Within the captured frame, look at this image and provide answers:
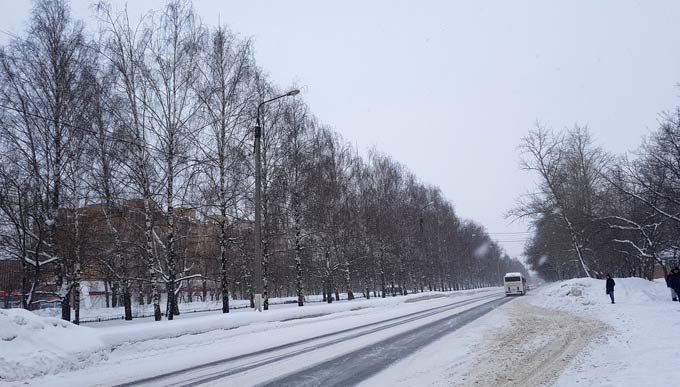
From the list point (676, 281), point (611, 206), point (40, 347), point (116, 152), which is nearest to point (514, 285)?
point (611, 206)

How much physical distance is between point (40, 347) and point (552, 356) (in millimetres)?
10559

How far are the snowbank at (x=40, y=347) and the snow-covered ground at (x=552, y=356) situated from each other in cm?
635

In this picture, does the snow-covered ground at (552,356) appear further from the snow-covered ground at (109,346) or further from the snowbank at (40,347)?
the snowbank at (40,347)

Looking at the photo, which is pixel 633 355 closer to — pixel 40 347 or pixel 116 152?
pixel 40 347

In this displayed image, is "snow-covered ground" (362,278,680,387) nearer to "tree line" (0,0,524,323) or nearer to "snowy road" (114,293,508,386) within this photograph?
"snowy road" (114,293,508,386)

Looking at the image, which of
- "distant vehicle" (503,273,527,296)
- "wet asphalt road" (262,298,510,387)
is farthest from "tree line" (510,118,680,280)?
"wet asphalt road" (262,298,510,387)

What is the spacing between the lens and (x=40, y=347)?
9.17m

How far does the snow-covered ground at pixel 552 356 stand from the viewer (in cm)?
701

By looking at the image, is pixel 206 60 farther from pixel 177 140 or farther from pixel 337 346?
pixel 337 346

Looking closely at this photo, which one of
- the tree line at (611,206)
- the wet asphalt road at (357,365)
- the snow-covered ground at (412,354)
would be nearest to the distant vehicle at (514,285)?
the tree line at (611,206)

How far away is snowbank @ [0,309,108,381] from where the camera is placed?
834 cm

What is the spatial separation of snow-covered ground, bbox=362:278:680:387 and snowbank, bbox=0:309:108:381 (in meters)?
6.35

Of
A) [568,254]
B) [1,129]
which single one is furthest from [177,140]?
[568,254]

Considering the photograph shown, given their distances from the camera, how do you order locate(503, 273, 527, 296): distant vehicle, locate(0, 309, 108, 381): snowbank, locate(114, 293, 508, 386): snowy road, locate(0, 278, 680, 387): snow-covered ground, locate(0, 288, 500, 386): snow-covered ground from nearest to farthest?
locate(0, 278, 680, 387): snow-covered ground, locate(114, 293, 508, 386): snowy road, locate(0, 309, 108, 381): snowbank, locate(0, 288, 500, 386): snow-covered ground, locate(503, 273, 527, 296): distant vehicle
